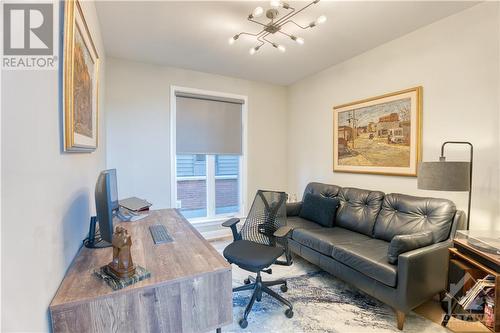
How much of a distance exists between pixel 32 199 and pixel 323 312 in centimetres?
220

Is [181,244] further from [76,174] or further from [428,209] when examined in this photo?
[428,209]

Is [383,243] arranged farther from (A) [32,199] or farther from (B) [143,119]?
(B) [143,119]

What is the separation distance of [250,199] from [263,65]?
2.17 meters

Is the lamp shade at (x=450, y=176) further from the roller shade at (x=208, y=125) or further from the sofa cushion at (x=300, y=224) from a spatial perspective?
the roller shade at (x=208, y=125)

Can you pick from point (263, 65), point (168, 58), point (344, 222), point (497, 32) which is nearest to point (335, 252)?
point (344, 222)

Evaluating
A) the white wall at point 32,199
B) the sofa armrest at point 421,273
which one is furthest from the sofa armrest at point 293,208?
the white wall at point 32,199

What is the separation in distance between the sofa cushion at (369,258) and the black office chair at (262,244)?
1.69ft

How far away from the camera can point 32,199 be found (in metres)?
0.82

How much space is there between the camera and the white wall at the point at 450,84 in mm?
2107

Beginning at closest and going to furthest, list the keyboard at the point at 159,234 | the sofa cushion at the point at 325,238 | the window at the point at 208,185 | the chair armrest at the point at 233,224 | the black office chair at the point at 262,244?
the keyboard at the point at 159,234 → the black office chair at the point at 262,244 → the chair armrest at the point at 233,224 → the sofa cushion at the point at 325,238 → the window at the point at 208,185

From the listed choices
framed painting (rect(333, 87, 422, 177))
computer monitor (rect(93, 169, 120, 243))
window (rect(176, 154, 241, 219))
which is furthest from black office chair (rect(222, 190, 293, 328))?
window (rect(176, 154, 241, 219))

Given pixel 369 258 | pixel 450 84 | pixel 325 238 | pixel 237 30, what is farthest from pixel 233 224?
pixel 450 84

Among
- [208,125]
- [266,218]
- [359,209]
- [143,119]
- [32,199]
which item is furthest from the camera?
[208,125]

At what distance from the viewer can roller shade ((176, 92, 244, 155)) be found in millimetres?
3648
